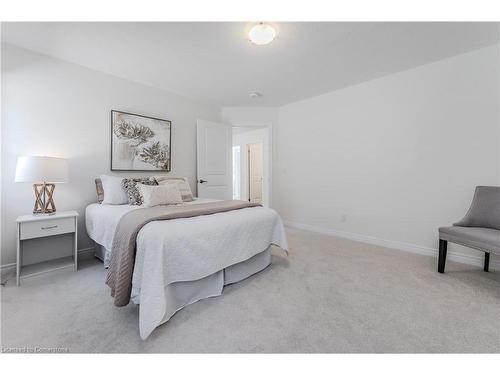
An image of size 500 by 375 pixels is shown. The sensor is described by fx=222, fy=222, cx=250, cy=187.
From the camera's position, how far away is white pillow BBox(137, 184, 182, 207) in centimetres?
242

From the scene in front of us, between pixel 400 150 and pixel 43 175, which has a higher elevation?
pixel 400 150

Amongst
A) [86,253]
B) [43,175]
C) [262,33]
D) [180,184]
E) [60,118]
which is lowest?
[86,253]

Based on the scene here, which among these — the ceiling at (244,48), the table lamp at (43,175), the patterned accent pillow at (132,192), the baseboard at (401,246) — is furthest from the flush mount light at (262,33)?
the baseboard at (401,246)

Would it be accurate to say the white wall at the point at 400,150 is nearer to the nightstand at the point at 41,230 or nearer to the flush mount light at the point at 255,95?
the flush mount light at the point at 255,95

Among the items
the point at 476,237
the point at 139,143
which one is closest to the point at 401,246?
the point at 476,237

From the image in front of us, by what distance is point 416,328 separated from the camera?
4.64ft

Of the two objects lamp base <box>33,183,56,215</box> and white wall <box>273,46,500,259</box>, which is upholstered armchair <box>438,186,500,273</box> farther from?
lamp base <box>33,183,56,215</box>

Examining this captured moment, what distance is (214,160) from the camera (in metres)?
4.14

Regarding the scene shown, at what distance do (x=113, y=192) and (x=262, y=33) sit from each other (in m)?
2.30

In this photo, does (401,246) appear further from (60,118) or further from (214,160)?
(60,118)

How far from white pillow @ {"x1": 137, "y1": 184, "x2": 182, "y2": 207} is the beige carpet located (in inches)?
33.4

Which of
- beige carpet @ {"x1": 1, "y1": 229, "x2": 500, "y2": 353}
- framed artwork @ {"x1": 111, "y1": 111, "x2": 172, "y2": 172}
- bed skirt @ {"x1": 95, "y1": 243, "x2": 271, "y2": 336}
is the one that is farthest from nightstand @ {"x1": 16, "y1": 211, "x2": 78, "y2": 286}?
framed artwork @ {"x1": 111, "y1": 111, "x2": 172, "y2": 172}
